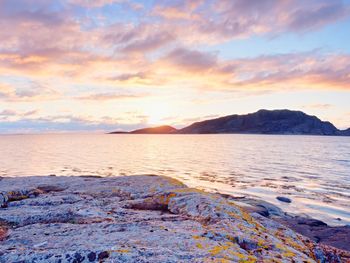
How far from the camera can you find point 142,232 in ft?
20.8

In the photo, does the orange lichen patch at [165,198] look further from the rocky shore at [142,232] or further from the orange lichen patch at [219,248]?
the orange lichen patch at [219,248]

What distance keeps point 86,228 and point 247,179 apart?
125ft

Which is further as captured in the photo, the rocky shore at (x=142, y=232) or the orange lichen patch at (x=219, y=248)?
the orange lichen patch at (x=219, y=248)

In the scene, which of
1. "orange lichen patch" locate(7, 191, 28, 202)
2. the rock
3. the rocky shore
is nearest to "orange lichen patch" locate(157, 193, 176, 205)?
the rocky shore

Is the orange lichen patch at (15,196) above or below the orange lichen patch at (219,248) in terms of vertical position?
below

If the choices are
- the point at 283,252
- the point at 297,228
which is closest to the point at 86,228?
the point at 283,252

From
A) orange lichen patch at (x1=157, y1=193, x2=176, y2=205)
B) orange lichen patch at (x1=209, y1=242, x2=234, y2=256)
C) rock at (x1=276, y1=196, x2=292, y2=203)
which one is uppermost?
orange lichen patch at (x1=157, y1=193, x2=176, y2=205)

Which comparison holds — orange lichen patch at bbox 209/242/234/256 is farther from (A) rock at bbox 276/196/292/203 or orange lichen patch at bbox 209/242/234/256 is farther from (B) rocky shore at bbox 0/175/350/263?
(A) rock at bbox 276/196/292/203

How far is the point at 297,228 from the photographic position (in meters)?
17.3

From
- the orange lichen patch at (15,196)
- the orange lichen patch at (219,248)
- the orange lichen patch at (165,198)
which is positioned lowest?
the orange lichen patch at (15,196)

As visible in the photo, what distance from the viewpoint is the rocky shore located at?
5.12m

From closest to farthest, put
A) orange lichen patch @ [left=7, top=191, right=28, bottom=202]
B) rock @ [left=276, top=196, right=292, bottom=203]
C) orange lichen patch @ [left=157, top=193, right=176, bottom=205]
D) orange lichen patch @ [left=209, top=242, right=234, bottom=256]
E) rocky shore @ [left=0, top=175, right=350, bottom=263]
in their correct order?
1. rocky shore @ [left=0, top=175, right=350, bottom=263]
2. orange lichen patch @ [left=209, top=242, right=234, bottom=256]
3. orange lichen patch @ [left=157, top=193, right=176, bottom=205]
4. orange lichen patch @ [left=7, top=191, right=28, bottom=202]
5. rock @ [left=276, top=196, right=292, bottom=203]

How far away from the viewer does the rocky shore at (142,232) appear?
5.12 m

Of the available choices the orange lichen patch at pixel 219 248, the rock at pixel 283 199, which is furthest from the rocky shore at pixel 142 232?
the rock at pixel 283 199
